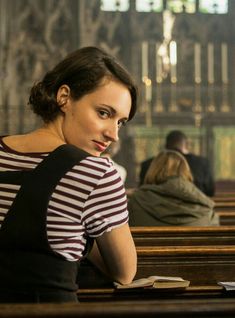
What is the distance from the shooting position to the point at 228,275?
9.64 ft

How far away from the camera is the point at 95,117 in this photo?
1895 mm

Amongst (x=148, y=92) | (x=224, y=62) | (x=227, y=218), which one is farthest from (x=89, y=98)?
(x=224, y=62)

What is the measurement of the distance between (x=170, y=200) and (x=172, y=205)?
0.03 meters

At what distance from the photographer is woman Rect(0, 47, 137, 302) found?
1706 millimetres

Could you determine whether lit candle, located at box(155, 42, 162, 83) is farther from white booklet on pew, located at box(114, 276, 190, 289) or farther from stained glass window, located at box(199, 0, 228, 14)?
white booklet on pew, located at box(114, 276, 190, 289)

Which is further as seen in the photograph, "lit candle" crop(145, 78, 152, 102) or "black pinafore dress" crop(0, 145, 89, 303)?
"lit candle" crop(145, 78, 152, 102)

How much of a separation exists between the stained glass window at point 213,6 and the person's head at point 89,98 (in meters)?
11.2

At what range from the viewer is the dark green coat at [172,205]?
404 cm

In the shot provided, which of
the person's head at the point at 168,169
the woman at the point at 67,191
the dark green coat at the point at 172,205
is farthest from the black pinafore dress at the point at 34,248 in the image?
the person's head at the point at 168,169

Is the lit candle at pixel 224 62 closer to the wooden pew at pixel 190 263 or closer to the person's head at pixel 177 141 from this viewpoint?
the person's head at pixel 177 141

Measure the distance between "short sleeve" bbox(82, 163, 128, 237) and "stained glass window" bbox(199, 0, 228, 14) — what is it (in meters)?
11.4

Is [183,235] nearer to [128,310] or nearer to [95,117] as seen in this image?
[95,117]

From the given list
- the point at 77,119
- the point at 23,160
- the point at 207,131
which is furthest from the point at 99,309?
the point at 207,131

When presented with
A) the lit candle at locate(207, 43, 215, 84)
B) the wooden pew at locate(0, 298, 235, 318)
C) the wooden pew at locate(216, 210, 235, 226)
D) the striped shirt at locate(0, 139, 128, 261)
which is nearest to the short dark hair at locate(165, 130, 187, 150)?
the wooden pew at locate(216, 210, 235, 226)
